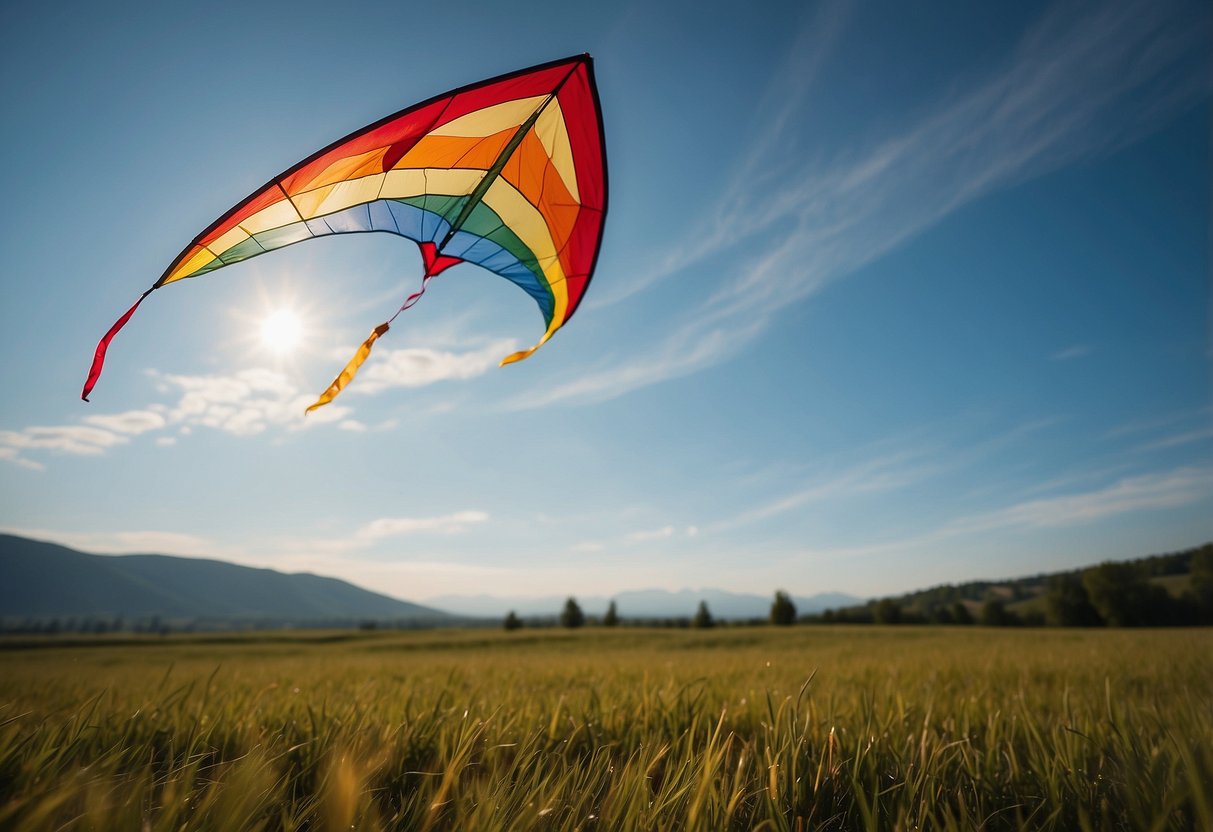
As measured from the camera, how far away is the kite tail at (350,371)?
8.68ft

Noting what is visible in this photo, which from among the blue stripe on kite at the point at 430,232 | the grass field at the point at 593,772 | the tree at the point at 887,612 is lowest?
the tree at the point at 887,612

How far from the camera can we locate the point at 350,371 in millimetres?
2785

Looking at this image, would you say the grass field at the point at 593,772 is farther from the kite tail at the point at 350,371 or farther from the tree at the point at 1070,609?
the tree at the point at 1070,609

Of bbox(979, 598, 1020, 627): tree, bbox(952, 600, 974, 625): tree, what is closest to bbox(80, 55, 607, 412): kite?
bbox(979, 598, 1020, 627): tree

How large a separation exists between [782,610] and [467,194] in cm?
7085

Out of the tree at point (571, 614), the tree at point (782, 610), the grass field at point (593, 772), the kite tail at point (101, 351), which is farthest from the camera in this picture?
the tree at point (571, 614)

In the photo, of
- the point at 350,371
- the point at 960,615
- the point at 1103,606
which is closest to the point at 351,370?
the point at 350,371

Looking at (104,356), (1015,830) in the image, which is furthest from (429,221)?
→ (1015,830)

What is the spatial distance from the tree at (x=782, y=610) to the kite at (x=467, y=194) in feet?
218

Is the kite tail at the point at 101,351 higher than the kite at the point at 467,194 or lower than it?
lower

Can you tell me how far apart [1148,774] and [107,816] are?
2.33 meters

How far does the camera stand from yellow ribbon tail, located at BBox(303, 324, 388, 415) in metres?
2.64

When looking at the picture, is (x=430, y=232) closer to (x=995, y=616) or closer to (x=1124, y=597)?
(x=1124, y=597)

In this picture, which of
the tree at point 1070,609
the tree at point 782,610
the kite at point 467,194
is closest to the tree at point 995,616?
the tree at point 1070,609
